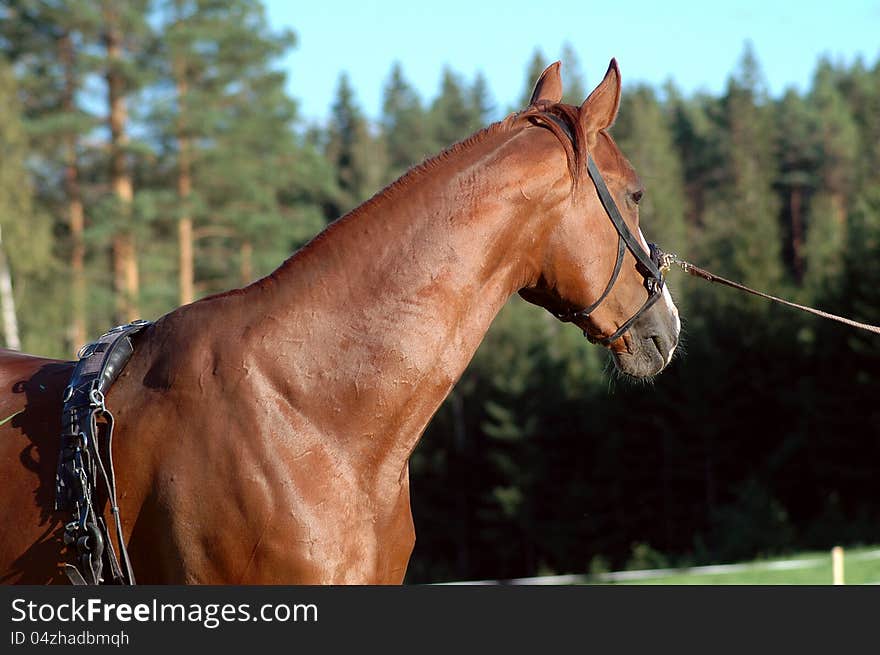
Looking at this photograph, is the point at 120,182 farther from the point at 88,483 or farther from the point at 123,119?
the point at 88,483

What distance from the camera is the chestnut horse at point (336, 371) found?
346 cm

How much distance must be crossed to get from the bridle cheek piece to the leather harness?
1771 mm

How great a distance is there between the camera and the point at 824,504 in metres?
36.7

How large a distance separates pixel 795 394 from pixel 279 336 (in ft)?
120

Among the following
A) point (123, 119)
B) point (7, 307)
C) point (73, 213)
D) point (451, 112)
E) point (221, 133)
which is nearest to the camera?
point (7, 307)

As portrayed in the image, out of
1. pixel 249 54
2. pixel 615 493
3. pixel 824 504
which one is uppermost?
pixel 249 54

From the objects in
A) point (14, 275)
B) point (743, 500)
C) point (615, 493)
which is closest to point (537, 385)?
point (615, 493)

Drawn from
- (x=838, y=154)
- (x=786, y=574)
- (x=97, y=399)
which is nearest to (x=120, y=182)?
(x=786, y=574)

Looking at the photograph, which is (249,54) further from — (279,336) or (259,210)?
(279,336)

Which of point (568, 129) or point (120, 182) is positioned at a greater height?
point (120, 182)

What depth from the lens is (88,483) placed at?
11.6 ft

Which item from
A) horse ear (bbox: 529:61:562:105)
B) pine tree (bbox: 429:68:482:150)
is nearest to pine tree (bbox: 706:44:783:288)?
pine tree (bbox: 429:68:482:150)

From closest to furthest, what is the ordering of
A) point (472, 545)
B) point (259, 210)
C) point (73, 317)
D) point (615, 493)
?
point (73, 317)
point (259, 210)
point (615, 493)
point (472, 545)

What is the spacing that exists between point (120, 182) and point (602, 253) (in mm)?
29689
